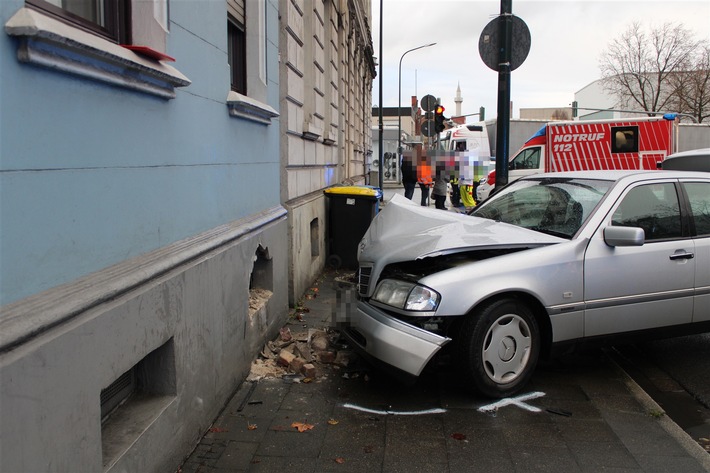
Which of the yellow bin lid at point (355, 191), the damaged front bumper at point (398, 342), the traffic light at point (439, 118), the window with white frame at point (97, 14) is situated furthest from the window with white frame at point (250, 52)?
the traffic light at point (439, 118)

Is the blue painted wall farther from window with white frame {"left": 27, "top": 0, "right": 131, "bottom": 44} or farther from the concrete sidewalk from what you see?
the concrete sidewalk

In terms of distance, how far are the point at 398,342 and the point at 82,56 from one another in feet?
8.48

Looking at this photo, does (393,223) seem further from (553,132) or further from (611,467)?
(553,132)

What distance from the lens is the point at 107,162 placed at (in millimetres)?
2662

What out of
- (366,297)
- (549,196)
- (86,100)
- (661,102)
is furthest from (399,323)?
(661,102)

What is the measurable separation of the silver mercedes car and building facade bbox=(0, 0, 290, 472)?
3.94ft

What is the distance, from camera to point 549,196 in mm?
5238

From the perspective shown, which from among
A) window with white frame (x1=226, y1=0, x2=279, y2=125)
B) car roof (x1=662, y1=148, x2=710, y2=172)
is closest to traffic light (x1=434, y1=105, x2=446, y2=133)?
car roof (x1=662, y1=148, x2=710, y2=172)

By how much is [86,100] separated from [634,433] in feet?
12.1

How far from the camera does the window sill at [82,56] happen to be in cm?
205

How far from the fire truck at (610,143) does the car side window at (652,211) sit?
12330mm

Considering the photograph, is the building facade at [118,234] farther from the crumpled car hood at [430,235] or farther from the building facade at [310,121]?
the building facade at [310,121]

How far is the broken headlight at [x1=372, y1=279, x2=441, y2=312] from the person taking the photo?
406 centimetres

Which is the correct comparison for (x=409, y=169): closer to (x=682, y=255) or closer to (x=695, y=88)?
(x=682, y=255)
